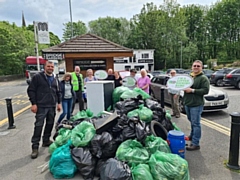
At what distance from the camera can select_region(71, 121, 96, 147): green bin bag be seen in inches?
137

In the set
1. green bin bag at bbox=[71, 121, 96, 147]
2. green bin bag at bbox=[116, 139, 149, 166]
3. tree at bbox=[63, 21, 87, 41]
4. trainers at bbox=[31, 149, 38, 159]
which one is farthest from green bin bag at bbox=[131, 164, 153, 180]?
tree at bbox=[63, 21, 87, 41]

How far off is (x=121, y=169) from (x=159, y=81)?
7.34 metres

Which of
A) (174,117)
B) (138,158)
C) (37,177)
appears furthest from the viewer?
(174,117)

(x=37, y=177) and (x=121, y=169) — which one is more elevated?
(x=121, y=169)

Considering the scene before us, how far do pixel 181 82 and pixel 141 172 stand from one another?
2.12m

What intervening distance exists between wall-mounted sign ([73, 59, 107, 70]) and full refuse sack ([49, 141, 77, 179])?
26.1 ft

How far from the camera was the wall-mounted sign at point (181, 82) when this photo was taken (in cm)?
402

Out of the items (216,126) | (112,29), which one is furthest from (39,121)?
(112,29)

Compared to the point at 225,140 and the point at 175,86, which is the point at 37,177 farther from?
the point at 225,140

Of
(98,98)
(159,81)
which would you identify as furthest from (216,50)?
(98,98)

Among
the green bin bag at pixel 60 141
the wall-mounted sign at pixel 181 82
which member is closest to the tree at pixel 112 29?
the wall-mounted sign at pixel 181 82

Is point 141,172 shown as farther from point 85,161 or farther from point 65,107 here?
point 65,107

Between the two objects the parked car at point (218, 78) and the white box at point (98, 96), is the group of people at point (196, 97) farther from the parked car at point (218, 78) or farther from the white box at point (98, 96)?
the parked car at point (218, 78)

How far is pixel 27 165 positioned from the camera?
12.1 feet
